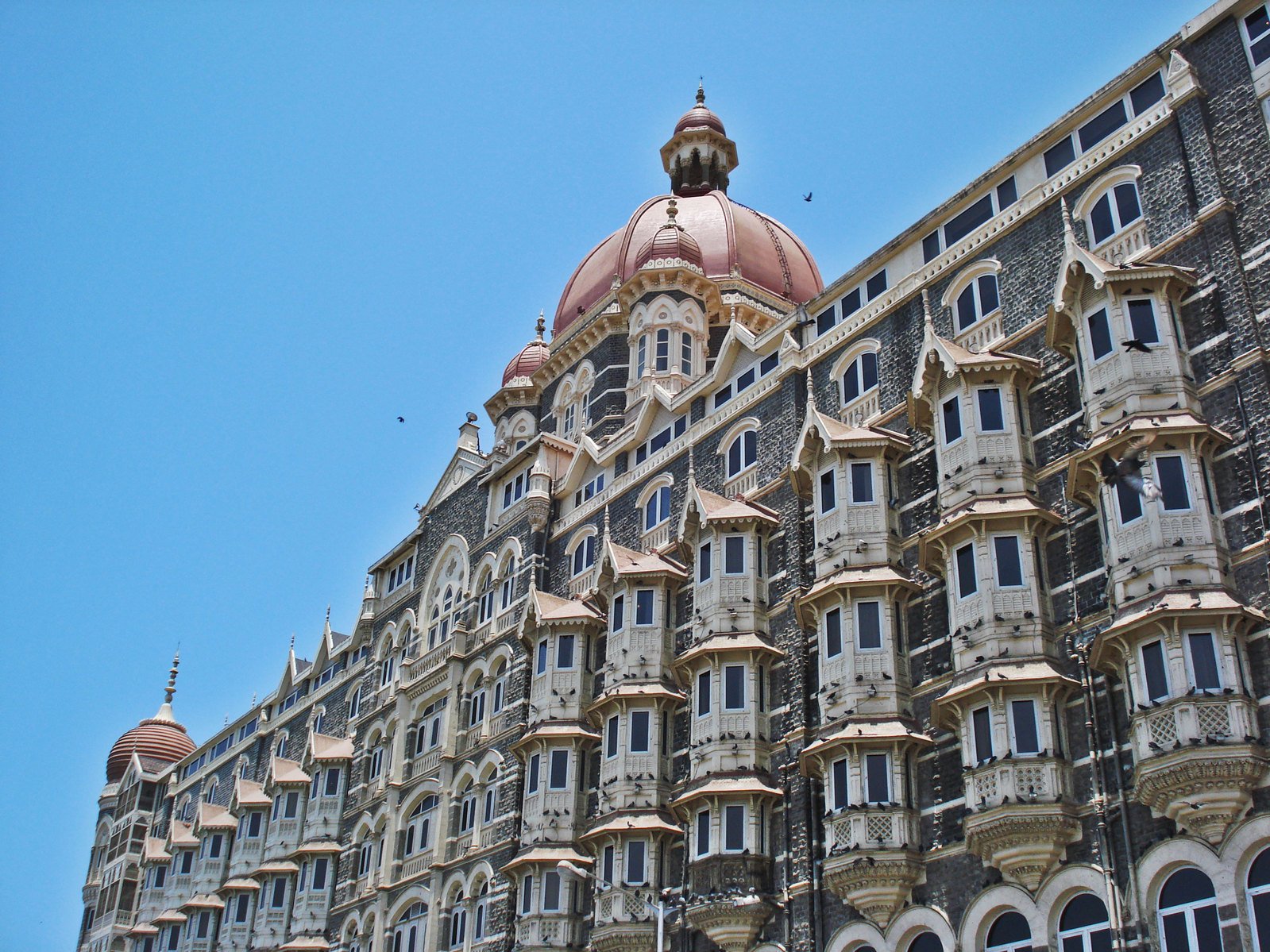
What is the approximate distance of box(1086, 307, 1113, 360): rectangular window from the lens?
26078 mm

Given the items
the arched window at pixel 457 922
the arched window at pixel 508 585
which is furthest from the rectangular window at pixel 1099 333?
the arched window at pixel 457 922

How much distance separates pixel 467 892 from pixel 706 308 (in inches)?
814

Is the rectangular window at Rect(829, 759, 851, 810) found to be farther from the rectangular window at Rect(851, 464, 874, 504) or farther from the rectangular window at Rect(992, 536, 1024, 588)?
the rectangular window at Rect(851, 464, 874, 504)

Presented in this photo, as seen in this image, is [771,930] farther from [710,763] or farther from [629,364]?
[629,364]

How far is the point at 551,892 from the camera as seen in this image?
35.1 m

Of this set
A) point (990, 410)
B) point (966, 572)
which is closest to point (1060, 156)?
point (990, 410)

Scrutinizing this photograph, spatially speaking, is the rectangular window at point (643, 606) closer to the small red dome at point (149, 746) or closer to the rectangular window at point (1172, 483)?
the rectangular window at point (1172, 483)

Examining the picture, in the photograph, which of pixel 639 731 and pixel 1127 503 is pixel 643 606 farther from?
pixel 1127 503

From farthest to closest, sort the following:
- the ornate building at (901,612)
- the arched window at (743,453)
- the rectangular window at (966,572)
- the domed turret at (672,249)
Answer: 1. the domed turret at (672,249)
2. the arched window at (743,453)
3. the rectangular window at (966,572)
4. the ornate building at (901,612)

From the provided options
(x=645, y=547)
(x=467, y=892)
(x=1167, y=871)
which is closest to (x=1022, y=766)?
(x=1167, y=871)

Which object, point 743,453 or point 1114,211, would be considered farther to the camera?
point 743,453

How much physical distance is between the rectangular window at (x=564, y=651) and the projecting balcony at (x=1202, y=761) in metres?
18.5

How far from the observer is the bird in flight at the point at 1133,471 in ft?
78.2

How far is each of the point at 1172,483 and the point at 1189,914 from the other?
6.98 meters
